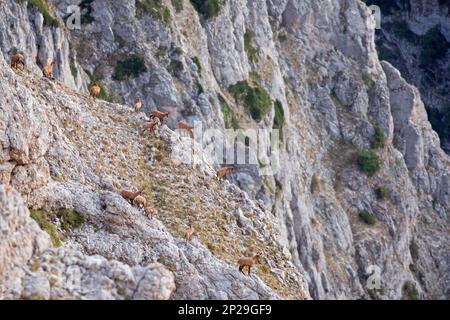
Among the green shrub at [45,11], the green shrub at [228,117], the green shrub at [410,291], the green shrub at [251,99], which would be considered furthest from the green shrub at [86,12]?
the green shrub at [410,291]

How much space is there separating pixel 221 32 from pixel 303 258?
29.2 metres

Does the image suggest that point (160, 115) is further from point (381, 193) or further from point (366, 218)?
point (381, 193)

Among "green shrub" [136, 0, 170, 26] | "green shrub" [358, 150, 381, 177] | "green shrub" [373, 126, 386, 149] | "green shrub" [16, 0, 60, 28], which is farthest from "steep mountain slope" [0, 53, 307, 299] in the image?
"green shrub" [373, 126, 386, 149]

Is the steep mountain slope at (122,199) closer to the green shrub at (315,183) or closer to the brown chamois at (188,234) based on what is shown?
the brown chamois at (188,234)

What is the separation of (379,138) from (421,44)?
202ft

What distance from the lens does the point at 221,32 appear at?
11031 cm

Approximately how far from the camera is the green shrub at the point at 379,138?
13040 cm

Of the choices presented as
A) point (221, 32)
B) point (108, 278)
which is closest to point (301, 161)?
point (221, 32)

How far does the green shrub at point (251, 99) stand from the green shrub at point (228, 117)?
3683 mm

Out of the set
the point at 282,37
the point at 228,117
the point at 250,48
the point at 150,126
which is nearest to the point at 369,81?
the point at 282,37

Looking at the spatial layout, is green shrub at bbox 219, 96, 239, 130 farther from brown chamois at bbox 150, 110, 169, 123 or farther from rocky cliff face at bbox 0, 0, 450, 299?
brown chamois at bbox 150, 110, 169, 123

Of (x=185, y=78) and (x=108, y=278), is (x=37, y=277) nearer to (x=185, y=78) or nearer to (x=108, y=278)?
(x=108, y=278)

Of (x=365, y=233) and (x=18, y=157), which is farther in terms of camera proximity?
(x=365, y=233)
